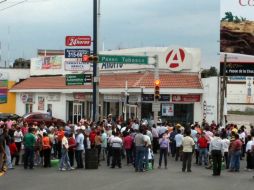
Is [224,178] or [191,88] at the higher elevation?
[191,88]

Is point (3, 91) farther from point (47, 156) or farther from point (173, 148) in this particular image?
point (47, 156)

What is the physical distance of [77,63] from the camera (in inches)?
1307

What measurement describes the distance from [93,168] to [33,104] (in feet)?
113

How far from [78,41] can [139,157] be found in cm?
1034

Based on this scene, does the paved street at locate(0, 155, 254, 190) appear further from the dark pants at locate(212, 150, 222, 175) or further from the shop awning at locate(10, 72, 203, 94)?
the shop awning at locate(10, 72, 203, 94)

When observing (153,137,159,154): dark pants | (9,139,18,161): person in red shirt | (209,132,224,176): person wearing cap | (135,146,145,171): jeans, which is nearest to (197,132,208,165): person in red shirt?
(209,132,224,176): person wearing cap

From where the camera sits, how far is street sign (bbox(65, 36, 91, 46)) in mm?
31250

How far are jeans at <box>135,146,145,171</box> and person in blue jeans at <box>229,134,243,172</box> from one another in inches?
142

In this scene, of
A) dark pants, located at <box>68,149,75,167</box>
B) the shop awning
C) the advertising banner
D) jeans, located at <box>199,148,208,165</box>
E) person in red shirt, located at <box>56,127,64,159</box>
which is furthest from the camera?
the advertising banner

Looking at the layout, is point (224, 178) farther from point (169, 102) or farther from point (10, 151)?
point (169, 102)

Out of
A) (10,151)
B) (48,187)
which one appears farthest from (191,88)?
(48,187)

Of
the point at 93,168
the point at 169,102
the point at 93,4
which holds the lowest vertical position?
the point at 93,168

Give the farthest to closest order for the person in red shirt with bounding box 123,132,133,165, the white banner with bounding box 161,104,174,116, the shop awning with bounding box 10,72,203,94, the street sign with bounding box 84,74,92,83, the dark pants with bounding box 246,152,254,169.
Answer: the white banner with bounding box 161,104,174,116 < the shop awning with bounding box 10,72,203,94 < the street sign with bounding box 84,74,92,83 < the person in red shirt with bounding box 123,132,133,165 < the dark pants with bounding box 246,152,254,169

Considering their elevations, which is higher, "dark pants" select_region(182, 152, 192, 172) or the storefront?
the storefront
